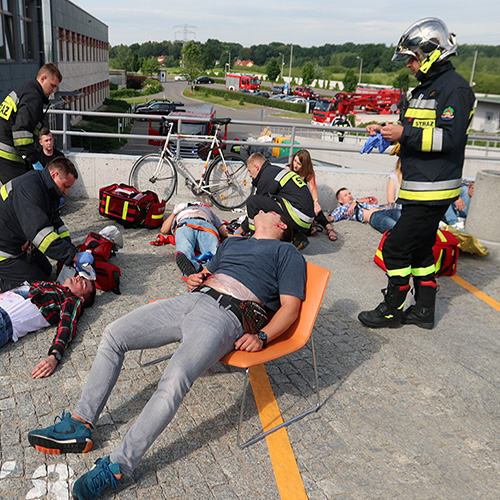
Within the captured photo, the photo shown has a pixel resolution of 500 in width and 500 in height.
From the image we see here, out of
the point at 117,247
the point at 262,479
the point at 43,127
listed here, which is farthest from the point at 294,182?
the point at 262,479

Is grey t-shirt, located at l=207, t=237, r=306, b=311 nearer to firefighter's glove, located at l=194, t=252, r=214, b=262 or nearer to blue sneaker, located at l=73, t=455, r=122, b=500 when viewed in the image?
blue sneaker, located at l=73, t=455, r=122, b=500

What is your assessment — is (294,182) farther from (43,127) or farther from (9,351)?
(9,351)

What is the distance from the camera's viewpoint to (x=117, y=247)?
6.33 metres

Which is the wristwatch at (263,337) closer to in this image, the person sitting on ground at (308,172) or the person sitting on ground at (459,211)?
the person sitting on ground at (308,172)

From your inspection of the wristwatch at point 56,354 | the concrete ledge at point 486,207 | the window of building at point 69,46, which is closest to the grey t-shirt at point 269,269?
the wristwatch at point 56,354

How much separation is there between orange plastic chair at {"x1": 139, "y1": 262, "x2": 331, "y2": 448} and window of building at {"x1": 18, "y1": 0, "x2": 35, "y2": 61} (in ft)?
60.8

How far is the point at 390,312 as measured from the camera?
16.3 ft

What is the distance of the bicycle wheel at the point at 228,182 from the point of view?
873cm

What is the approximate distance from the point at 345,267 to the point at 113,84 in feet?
242

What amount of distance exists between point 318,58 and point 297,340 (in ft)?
511

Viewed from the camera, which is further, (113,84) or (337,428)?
(113,84)

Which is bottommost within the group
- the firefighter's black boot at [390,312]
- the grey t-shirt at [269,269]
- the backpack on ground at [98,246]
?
the firefighter's black boot at [390,312]

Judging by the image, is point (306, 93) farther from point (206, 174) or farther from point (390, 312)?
point (390, 312)

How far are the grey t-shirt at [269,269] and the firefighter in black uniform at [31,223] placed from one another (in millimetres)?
1678
